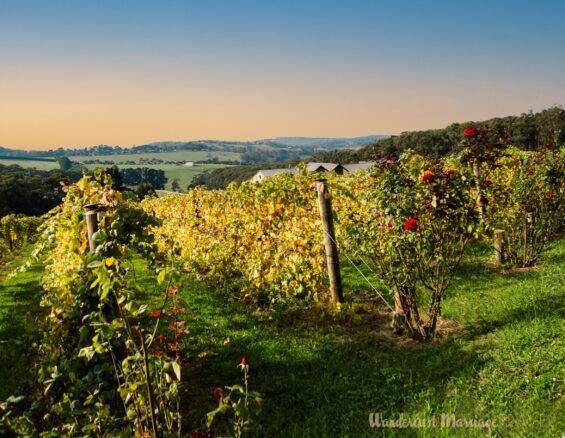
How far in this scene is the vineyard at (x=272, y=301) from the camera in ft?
8.67

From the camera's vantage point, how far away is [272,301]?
5.79m

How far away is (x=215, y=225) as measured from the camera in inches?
322

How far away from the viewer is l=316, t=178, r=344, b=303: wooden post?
545 cm

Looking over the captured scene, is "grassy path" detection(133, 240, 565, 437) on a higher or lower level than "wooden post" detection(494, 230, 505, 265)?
lower

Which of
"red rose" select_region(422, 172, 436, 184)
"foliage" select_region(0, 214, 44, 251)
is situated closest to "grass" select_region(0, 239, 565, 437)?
"red rose" select_region(422, 172, 436, 184)

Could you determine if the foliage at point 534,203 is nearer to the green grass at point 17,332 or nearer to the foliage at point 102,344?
the foliage at point 102,344

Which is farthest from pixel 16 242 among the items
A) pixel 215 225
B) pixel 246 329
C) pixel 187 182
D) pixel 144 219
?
pixel 187 182

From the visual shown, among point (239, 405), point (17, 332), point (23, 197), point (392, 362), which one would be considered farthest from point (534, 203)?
point (23, 197)

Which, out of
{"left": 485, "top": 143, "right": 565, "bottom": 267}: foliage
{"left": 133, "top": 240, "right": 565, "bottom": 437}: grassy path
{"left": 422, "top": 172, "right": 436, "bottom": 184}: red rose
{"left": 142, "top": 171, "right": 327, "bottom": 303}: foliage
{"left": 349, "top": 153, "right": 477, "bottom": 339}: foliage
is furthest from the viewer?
{"left": 485, "top": 143, "right": 565, "bottom": 267}: foliage

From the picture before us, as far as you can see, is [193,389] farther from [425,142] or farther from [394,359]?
[425,142]

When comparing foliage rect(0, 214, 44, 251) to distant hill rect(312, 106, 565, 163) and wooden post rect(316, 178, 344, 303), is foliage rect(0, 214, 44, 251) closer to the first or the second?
wooden post rect(316, 178, 344, 303)

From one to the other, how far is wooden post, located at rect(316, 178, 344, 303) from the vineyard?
0.20 metres

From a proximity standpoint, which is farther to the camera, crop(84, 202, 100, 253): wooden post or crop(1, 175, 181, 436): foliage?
crop(84, 202, 100, 253): wooden post

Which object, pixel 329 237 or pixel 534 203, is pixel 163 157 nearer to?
pixel 534 203
